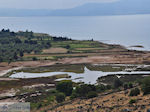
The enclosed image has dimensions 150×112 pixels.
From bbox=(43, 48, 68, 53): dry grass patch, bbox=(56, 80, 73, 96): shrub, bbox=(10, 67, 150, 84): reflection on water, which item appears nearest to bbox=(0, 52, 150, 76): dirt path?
bbox=(10, 67, 150, 84): reflection on water

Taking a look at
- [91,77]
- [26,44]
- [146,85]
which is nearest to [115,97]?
[146,85]

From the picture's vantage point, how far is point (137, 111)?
22438 mm

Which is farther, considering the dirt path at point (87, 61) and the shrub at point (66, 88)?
the dirt path at point (87, 61)

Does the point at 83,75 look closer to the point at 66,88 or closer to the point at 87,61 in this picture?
the point at 87,61

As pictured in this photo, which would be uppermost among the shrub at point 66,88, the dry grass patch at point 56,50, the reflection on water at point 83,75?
the dry grass patch at point 56,50

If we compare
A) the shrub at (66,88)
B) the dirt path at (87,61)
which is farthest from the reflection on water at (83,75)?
the shrub at (66,88)

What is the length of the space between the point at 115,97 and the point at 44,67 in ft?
141

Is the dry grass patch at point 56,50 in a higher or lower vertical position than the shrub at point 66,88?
higher

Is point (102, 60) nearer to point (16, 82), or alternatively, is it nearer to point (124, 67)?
point (124, 67)

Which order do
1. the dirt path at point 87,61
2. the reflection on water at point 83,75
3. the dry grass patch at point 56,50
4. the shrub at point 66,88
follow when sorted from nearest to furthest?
the shrub at point 66,88 → the reflection on water at point 83,75 → the dirt path at point 87,61 → the dry grass patch at point 56,50

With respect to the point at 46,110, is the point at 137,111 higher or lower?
higher

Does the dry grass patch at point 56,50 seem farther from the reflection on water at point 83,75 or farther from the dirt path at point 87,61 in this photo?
the reflection on water at point 83,75

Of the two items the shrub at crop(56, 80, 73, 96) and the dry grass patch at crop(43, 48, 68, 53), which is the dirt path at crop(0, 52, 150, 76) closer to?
the dry grass patch at crop(43, 48, 68, 53)

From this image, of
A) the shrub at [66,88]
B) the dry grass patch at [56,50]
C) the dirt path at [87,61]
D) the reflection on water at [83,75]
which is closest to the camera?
the shrub at [66,88]
